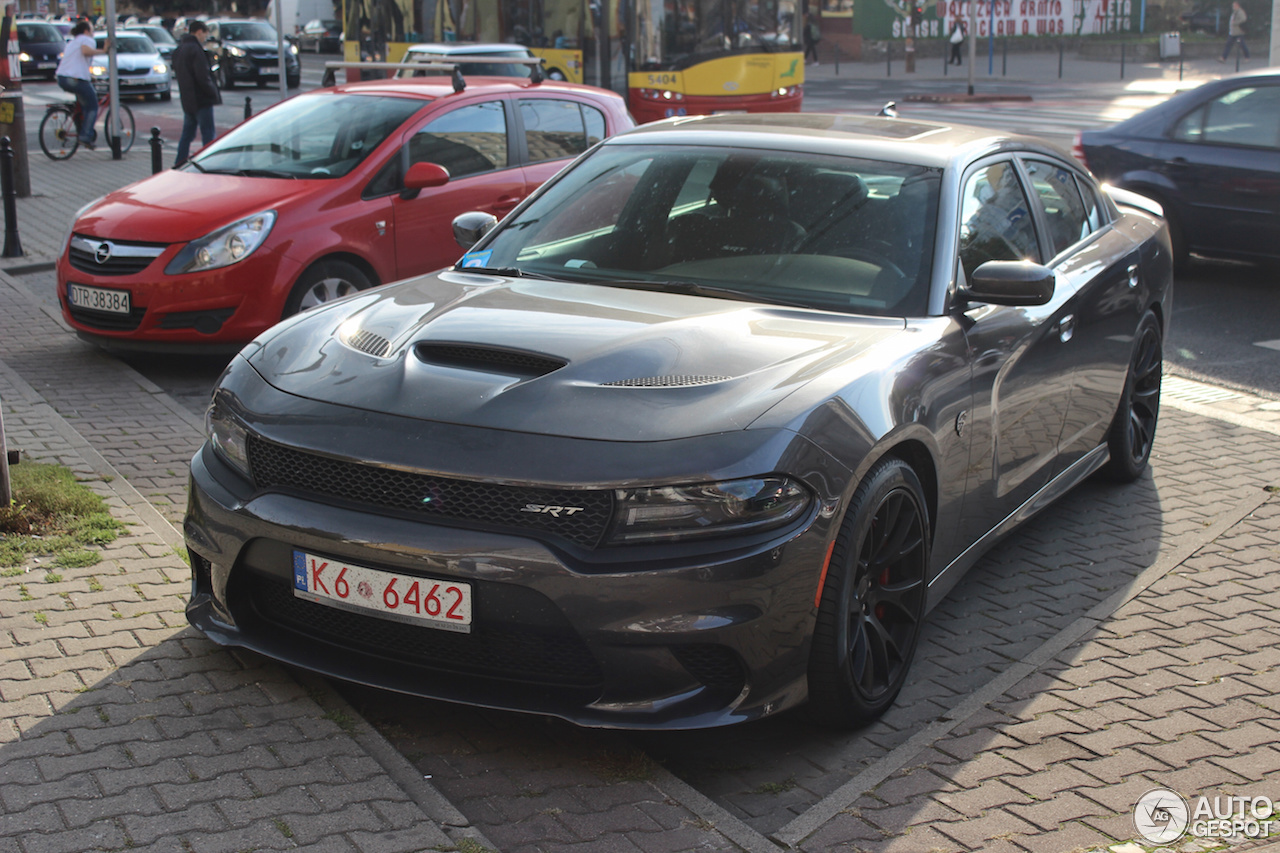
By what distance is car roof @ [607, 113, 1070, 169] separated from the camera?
469 centimetres

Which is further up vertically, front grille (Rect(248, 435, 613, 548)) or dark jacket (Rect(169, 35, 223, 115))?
dark jacket (Rect(169, 35, 223, 115))

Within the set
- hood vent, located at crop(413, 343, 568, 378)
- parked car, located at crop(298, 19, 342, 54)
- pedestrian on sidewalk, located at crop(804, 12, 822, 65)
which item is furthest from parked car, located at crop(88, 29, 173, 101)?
hood vent, located at crop(413, 343, 568, 378)

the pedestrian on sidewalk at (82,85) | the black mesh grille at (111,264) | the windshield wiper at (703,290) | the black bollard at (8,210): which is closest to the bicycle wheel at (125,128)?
the pedestrian on sidewalk at (82,85)

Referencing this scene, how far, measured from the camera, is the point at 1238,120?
33.9 ft

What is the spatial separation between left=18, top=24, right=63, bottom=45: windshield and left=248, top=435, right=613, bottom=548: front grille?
39.5 metres

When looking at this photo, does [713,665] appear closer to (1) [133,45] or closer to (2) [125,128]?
(2) [125,128]

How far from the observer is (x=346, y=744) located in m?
3.39

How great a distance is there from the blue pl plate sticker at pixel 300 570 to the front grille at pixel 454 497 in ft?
0.53

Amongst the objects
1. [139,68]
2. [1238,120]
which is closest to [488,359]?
[1238,120]

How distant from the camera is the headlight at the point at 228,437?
3.66 metres

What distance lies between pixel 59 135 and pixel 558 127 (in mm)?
11872

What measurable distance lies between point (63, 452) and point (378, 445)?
3.07 metres

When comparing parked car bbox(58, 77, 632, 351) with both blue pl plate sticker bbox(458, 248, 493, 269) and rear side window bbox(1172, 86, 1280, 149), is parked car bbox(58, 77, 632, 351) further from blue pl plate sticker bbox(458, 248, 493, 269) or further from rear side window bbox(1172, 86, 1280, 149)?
→ rear side window bbox(1172, 86, 1280, 149)

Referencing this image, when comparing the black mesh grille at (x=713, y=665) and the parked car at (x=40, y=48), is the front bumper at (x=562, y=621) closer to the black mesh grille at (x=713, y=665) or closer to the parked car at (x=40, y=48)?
the black mesh grille at (x=713, y=665)
